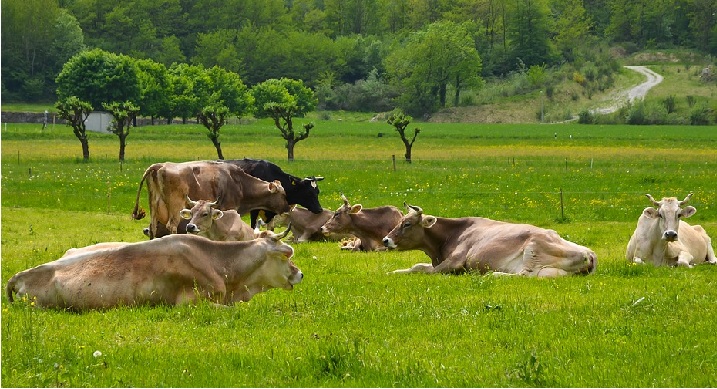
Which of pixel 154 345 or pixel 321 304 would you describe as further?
pixel 321 304

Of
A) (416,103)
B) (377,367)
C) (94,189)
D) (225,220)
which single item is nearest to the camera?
(377,367)

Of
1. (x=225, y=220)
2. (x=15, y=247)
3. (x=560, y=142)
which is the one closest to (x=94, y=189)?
(x=15, y=247)

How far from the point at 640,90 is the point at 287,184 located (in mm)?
125056

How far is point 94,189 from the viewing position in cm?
3903

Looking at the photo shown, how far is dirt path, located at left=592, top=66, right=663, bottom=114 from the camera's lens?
5241 inches

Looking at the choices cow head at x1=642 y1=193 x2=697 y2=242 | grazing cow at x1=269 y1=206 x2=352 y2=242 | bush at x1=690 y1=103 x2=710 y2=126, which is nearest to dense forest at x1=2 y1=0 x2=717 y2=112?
bush at x1=690 y1=103 x2=710 y2=126

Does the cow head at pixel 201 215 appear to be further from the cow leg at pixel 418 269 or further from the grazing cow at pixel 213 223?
the cow leg at pixel 418 269

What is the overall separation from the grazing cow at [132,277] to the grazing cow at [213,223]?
425 centimetres

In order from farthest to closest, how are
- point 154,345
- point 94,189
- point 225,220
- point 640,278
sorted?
point 94,189, point 225,220, point 640,278, point 154,345

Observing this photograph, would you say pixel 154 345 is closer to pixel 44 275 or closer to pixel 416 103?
pixel 44 275

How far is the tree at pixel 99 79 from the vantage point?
4572 inches

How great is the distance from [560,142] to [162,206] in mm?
62569

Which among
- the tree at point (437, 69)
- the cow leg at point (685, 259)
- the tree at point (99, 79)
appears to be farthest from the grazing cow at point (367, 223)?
the tree at point (437, 69)

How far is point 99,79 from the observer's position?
384 ft
